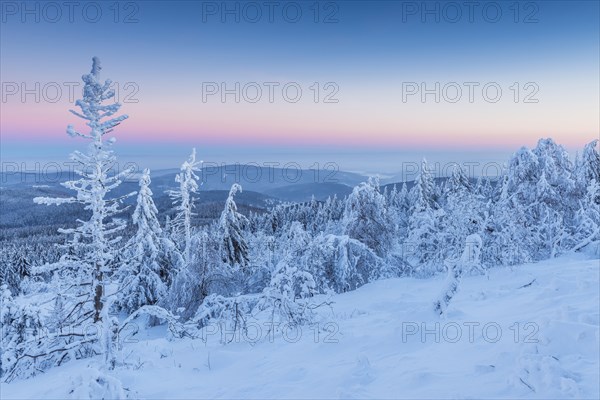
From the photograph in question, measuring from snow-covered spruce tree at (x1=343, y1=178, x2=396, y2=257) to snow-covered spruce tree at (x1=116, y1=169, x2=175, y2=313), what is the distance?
11260 millimetres

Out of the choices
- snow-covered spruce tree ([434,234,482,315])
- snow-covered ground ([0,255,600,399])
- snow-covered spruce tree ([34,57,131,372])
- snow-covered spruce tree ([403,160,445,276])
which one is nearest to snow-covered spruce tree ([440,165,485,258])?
snow-covered spruce tree ([403,160,445,276])

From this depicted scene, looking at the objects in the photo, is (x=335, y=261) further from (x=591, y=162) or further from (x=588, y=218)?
(x=591, y=162)

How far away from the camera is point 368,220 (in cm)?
1981

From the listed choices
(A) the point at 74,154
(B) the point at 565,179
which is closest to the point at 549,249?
(B) the point at 565,179

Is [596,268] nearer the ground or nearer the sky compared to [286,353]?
nearer the sky

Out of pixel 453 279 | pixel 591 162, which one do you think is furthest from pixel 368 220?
pixel 591 162

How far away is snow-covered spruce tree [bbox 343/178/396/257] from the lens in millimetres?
19656

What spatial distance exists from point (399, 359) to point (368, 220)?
1374cm

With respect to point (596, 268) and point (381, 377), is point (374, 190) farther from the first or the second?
point (381, 377)

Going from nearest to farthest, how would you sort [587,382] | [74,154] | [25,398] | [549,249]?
1. [587,382]
2. [25,398]
3. [74,154]
4. [549,249]

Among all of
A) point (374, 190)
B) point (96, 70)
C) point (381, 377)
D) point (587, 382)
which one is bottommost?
→ point (381, 377)

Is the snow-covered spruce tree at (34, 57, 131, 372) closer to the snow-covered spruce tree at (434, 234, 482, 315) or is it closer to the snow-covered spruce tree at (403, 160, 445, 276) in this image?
the snow-covered spruce tree at (434, 234, 482, 315)

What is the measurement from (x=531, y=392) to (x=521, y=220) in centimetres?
1689

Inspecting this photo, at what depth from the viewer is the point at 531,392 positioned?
184 inches
